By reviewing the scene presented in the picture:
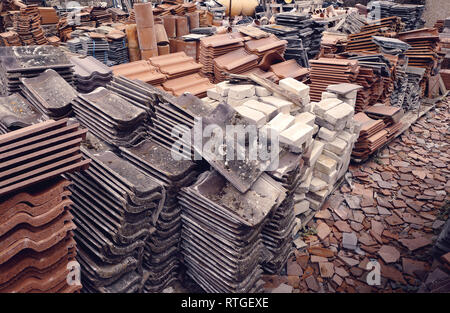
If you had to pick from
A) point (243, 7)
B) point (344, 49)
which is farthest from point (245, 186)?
point (243, 7)

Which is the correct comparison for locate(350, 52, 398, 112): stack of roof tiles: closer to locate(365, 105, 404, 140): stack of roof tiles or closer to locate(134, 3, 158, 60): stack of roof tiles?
locate(365, 105, 404, 140): stack of roof tiles

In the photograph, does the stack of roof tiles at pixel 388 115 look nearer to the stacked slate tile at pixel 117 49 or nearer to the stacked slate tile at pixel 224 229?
the stacked slate tile at pixel 224 229

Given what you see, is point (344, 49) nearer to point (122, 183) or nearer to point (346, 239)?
point (346, 239)

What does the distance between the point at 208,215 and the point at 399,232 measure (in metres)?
4.01

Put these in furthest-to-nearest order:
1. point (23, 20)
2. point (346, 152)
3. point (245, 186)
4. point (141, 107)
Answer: point (23, 20)
point (346, 152)
point (141, 107)
point (245, 186)

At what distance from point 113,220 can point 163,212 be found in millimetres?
654

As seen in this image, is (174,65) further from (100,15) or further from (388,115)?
(100,15)

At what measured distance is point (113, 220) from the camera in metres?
3.40

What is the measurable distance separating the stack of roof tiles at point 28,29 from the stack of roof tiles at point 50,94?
9.80 m

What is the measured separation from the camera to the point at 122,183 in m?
3.45

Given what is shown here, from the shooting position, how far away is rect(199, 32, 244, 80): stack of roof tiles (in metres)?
7.91

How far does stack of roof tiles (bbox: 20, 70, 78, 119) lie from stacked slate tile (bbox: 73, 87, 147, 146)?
0.17 metres

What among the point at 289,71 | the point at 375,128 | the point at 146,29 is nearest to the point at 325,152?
the point at 375,128

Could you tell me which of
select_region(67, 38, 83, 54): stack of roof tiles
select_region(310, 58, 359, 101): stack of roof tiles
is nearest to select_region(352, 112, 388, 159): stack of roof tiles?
select_region(310, 58, 359, 101): stack of roof tiles
